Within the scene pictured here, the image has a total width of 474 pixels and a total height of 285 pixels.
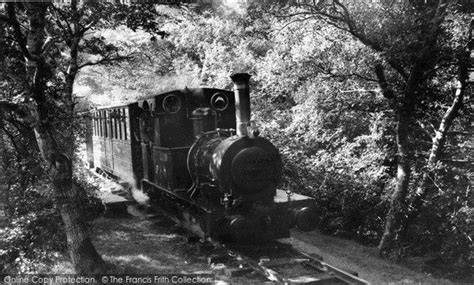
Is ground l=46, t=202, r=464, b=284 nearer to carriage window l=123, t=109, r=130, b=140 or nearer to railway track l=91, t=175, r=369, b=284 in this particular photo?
railway track l=91, t=175, r=369, b=284

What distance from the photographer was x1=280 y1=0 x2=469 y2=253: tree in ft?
22.7

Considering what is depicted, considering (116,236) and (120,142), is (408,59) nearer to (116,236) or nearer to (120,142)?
(116,236)

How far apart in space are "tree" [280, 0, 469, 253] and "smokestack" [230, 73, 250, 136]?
7.47ft

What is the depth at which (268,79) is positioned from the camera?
11234 millimetres

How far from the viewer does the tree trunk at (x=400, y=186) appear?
806 cm

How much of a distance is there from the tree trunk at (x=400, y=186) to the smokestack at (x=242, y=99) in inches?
128

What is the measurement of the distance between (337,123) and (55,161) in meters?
7.09

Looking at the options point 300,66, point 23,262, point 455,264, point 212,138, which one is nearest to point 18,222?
point 23,262

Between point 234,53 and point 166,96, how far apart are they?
8.87 m

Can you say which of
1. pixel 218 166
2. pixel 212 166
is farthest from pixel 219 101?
pixel 218 166

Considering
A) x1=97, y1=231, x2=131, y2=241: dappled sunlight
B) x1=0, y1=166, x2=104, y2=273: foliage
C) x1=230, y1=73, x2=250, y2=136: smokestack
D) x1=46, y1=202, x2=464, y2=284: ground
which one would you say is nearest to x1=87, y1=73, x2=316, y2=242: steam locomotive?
x1=230, y1=73, x2=250, y2=136: smokestack

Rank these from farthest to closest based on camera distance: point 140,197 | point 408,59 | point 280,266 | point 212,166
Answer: point 140,197
point 408,59
point 212,166
point 280,266

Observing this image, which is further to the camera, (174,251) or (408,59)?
(174,251)

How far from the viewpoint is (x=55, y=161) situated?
5.79 m
